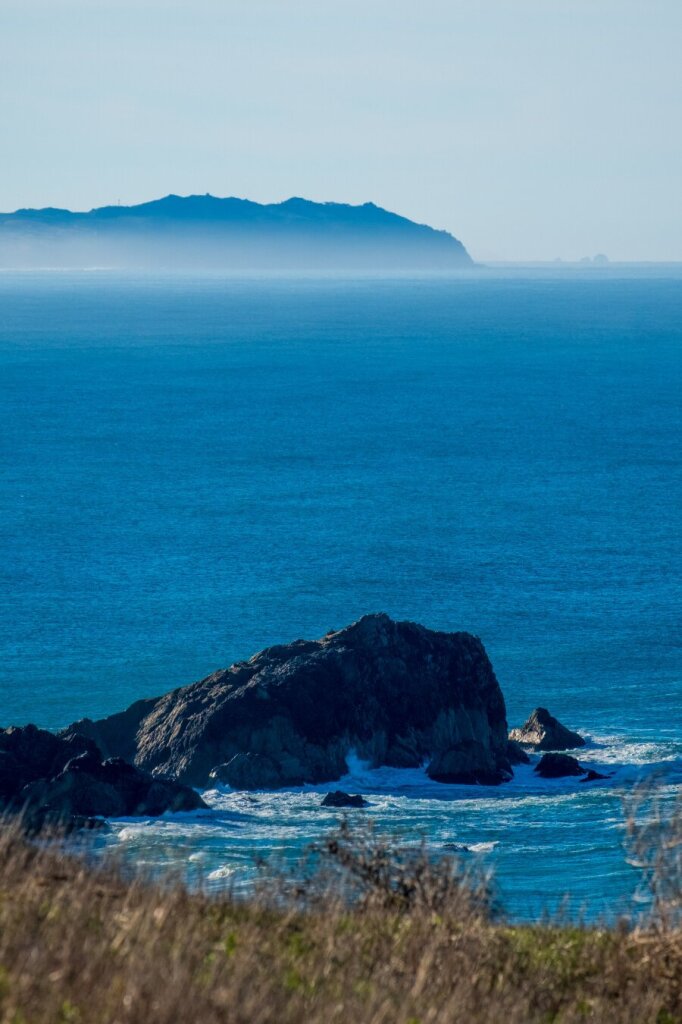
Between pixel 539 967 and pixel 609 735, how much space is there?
4014cm

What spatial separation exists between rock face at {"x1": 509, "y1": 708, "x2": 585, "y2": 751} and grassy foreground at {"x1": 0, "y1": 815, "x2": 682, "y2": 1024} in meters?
35.8

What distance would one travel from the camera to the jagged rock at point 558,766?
54.0 meters

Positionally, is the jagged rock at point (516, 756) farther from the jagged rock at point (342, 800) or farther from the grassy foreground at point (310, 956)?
the grassy foreground at point (310, 956)

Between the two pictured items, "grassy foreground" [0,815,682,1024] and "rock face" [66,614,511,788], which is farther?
"rock face" [66,614,511,788]

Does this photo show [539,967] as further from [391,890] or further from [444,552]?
[444,552]

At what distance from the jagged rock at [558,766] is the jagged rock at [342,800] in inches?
287

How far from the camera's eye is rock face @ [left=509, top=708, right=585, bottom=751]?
188 ft

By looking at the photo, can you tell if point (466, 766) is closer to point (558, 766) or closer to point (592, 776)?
point (558, 766)

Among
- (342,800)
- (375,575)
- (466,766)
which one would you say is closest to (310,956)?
(342,800)

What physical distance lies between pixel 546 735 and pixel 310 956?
40.0m

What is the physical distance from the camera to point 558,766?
5406 centimetres

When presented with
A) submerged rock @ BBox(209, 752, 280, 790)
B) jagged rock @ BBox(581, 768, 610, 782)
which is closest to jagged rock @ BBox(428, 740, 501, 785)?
jagged rock @ BBox(581, 768, 610, 782)

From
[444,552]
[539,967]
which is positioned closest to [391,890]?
[539,967]

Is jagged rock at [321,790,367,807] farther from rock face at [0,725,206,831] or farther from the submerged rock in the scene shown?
rock face at [0,725,206,831]
